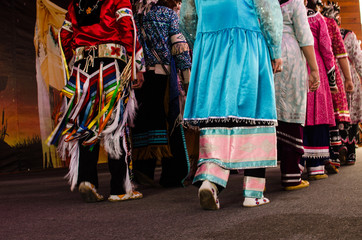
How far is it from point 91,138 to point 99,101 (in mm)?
228

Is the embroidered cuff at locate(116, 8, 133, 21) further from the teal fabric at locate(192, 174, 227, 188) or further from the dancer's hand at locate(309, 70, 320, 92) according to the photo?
the dancer's hand at locate(309, 70, 320, 92)

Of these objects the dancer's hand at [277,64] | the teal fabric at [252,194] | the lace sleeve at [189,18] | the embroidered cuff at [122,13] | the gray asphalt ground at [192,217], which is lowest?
the gray asphalt ground at [192,217]

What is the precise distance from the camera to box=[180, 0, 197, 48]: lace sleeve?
2.33 metres

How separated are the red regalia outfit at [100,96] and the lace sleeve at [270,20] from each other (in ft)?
2.66

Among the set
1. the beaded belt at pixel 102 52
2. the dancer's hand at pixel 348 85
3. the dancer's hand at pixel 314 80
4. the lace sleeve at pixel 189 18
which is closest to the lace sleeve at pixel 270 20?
the lace sleeve at pixel 189 18

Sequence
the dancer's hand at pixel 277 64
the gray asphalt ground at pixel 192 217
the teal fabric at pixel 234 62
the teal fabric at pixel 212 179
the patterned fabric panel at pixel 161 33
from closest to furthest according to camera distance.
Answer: the gray asphalt ground at pixel 192 217 < the teal fabric at pixel 212 179 < the teal fabric at pixel 234 62 < the dancer's hand at pixel 277 64 < the patterned fabric panel at pixel 161 33

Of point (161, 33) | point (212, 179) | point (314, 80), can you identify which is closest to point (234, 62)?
point (212, 179)

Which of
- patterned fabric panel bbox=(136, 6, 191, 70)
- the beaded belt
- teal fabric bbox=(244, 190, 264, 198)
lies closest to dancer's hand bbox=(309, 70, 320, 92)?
patterned fabric panel bbox=(136, 6, 191, 70)

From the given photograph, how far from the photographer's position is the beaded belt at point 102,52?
8.11ft

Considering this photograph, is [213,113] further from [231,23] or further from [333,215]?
[333,215]

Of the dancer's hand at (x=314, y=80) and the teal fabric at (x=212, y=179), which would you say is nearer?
the teal fabric at (x=212, y=179)

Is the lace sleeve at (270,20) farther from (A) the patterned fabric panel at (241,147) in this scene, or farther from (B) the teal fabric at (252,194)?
(B) the teal fabric at (252,194)

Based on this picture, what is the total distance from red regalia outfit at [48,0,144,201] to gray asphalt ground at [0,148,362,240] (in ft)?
0.63

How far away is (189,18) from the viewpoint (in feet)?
7.69
